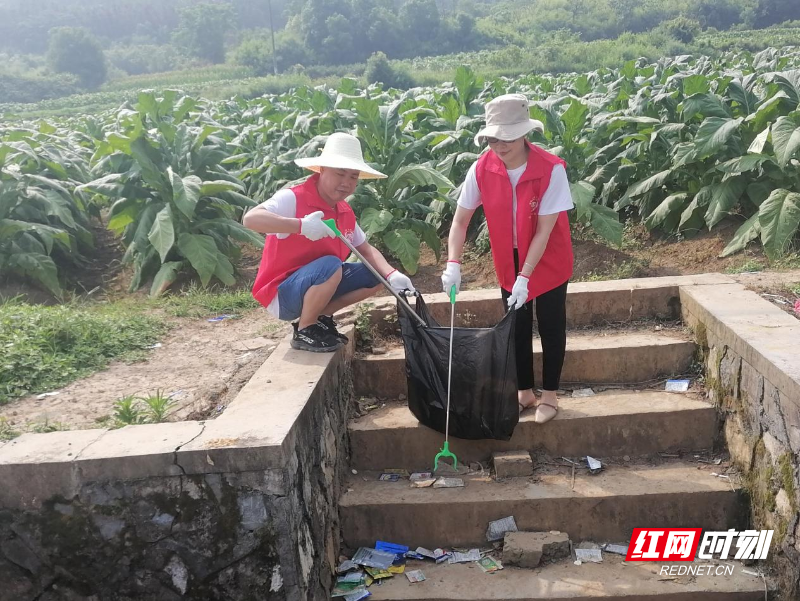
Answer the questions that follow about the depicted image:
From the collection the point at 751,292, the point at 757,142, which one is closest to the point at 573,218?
the point at 757,142

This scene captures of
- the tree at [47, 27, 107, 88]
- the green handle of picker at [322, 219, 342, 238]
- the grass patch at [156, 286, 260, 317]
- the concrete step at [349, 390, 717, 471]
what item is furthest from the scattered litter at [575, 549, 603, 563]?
the tree at [47, 27, 107, 88]

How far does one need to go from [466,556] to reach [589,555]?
58 cm

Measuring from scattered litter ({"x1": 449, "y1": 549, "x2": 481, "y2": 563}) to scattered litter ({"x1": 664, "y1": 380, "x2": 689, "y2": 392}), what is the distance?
1483 millimetres

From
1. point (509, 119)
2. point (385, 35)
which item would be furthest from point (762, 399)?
point (385, 35)

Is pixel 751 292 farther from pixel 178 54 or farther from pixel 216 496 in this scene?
pixel 178 54

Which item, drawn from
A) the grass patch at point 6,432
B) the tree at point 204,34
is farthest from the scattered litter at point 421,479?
the tree at point 204,34

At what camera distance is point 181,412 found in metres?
3.68

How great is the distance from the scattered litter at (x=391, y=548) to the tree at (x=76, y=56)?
78.3 metres

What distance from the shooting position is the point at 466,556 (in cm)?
358

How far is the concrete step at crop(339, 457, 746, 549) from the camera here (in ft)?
11.7

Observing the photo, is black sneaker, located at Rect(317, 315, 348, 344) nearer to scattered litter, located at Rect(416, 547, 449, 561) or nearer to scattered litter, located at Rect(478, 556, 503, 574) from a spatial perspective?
scattered litter, located at Rect(416, 547, 449, 561)

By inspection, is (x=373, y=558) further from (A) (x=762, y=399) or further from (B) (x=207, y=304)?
(B) (x=207, y=304)

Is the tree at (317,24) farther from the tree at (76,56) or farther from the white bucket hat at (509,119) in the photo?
the white bucket hat at (509,119)

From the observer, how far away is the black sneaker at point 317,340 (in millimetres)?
3959
